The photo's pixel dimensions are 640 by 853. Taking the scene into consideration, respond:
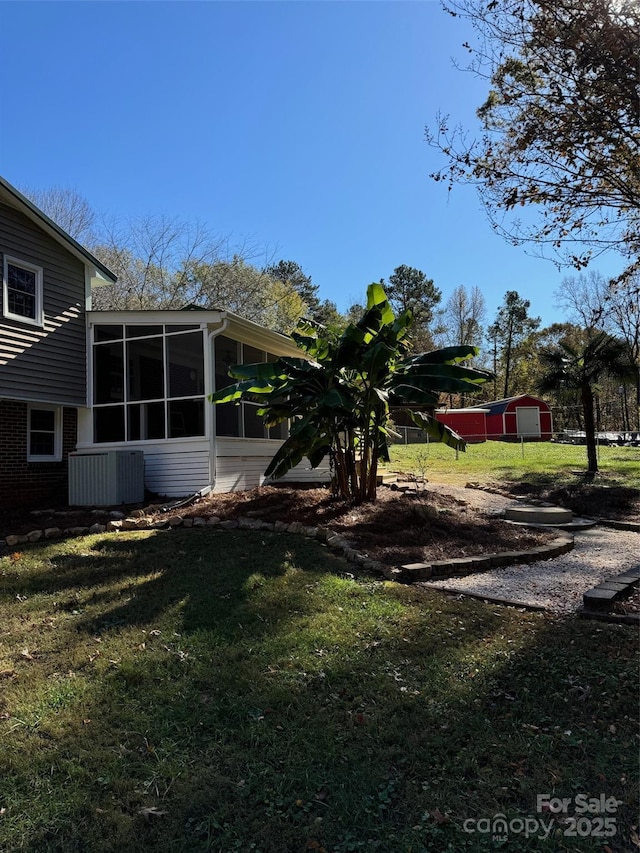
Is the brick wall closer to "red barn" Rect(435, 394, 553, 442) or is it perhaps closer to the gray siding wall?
the gray siding wall

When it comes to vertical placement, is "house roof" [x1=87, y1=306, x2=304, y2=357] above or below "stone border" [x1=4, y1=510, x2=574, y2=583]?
above

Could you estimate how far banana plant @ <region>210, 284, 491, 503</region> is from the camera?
7914 mm

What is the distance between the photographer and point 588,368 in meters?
14.8

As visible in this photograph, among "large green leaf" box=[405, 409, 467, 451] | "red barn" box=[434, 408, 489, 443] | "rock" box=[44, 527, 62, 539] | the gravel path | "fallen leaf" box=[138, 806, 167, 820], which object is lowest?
"fallen leaf" box=[138, 806, 167, 820]

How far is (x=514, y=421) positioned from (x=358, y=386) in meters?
29.4

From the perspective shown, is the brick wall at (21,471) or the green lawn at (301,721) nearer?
the green lawn at (301,721)

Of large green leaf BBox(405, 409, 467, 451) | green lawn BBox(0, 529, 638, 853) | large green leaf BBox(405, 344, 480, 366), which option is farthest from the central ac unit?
large green leaf BBox(405, 344, 480, 366)

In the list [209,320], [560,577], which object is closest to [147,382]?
[209,320]

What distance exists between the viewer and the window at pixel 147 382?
36.1 feet

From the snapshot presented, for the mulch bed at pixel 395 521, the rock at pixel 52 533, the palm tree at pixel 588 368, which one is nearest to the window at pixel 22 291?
the rock at pixel 52 533

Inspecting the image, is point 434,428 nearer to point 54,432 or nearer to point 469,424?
Answer: point 54,432

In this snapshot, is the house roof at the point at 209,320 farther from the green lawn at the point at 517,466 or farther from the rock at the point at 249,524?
the green lawn at the point at 517,466

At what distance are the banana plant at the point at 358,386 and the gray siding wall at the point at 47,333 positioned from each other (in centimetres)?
463

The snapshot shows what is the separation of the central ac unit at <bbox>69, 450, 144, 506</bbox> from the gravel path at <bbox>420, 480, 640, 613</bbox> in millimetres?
6811
